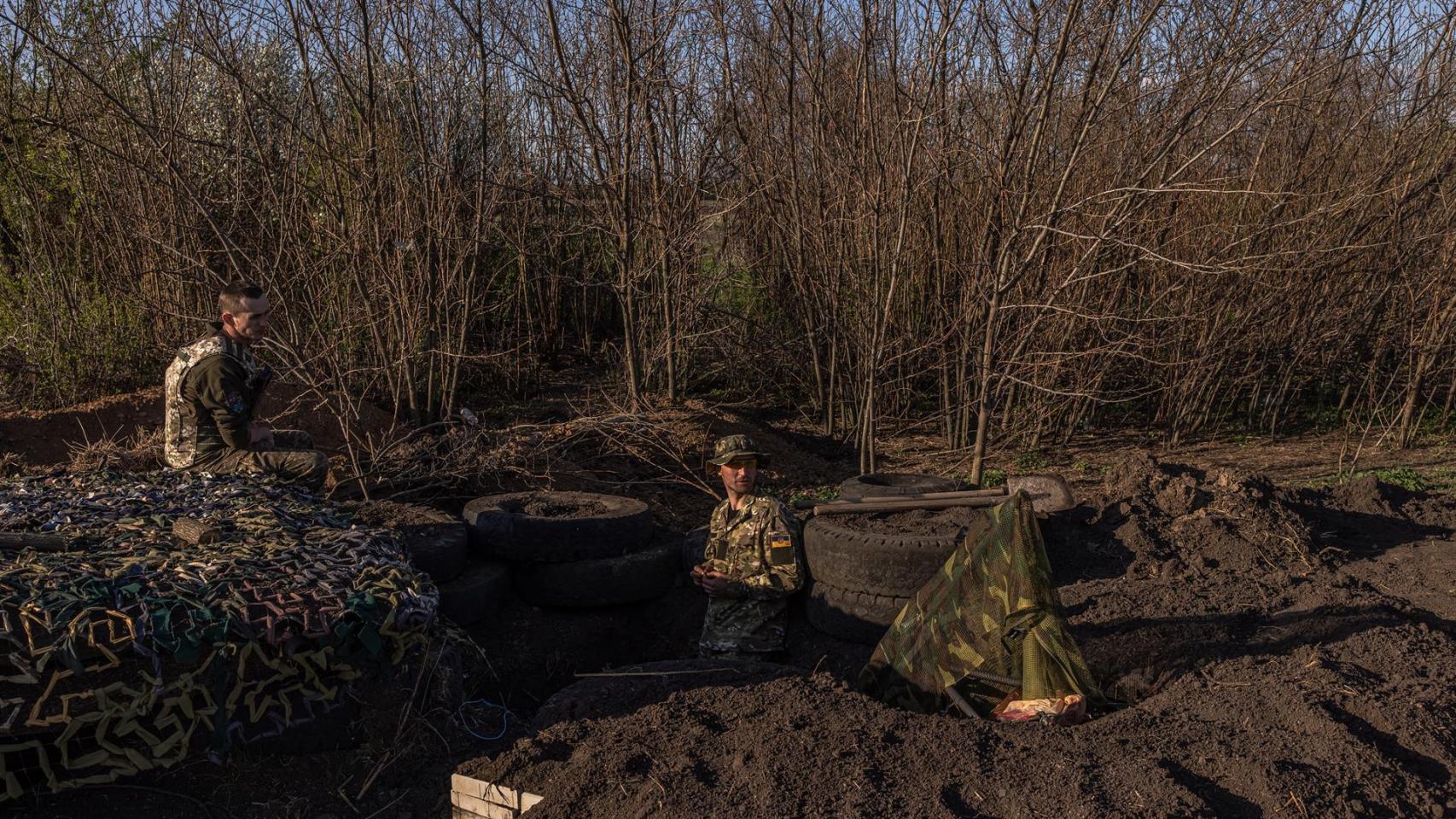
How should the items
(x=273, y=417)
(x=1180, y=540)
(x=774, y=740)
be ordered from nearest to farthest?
(x=774, y=740)
(x=1180, y=540)
(x=273, y=417)

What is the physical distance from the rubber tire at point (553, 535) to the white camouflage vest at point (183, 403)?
1.48m

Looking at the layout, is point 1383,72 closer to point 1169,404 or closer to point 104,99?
point 1169,404

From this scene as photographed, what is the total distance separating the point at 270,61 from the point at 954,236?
18.9 feet

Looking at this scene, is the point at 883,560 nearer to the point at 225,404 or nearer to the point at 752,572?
the point at 752,572

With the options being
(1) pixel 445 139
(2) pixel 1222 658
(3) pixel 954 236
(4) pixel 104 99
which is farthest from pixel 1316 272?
(4) pixel 104 99

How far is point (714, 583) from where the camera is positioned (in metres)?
5.14

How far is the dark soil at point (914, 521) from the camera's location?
555 centimetres

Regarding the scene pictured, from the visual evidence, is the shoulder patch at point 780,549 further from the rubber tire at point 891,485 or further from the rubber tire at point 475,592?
the rubber tire at point 475,592

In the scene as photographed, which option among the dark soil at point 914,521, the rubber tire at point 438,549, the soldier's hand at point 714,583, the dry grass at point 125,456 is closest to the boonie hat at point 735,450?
the soldier's hand at point 714,583

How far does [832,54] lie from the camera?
1023 cm

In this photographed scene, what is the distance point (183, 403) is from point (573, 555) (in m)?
2.21

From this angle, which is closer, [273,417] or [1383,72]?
[273,417]

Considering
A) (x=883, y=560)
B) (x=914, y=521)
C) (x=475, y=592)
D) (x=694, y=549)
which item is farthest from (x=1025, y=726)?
(x=475, y=592)

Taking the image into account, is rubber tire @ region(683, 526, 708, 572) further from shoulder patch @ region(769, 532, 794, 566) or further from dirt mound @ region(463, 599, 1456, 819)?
dirt mound @ region(463, 599, 1456, 819)
